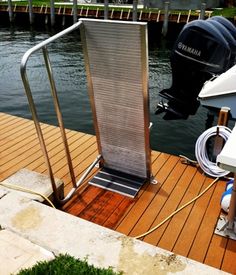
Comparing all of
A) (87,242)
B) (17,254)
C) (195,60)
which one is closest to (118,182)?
(87,242)

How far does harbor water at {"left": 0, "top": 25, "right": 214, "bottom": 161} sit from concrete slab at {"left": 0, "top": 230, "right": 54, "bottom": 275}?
511 cm

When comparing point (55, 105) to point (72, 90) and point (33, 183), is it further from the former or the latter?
point (72, 90)

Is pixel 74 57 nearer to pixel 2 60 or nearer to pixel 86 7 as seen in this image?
pixel 2 60

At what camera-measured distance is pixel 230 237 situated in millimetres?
3418

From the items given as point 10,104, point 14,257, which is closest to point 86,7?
point 10,104

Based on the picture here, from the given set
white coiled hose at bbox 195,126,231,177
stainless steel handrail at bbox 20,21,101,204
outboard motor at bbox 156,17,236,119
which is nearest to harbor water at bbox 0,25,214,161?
outboard motor at bbox 156,17,236,119

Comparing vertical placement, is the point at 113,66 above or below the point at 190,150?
above

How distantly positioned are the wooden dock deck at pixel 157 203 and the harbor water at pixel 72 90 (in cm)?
282

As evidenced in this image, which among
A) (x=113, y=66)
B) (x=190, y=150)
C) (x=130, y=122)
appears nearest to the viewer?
(x=113, y=66)

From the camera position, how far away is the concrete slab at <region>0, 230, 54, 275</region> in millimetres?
2600

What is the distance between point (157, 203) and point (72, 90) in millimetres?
8603

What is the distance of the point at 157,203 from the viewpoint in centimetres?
403

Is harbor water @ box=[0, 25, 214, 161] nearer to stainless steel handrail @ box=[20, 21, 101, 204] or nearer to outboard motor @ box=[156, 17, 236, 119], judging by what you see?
outboard motor @ box=[156, 17, 236, 119]

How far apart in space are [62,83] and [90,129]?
15.5 feet
